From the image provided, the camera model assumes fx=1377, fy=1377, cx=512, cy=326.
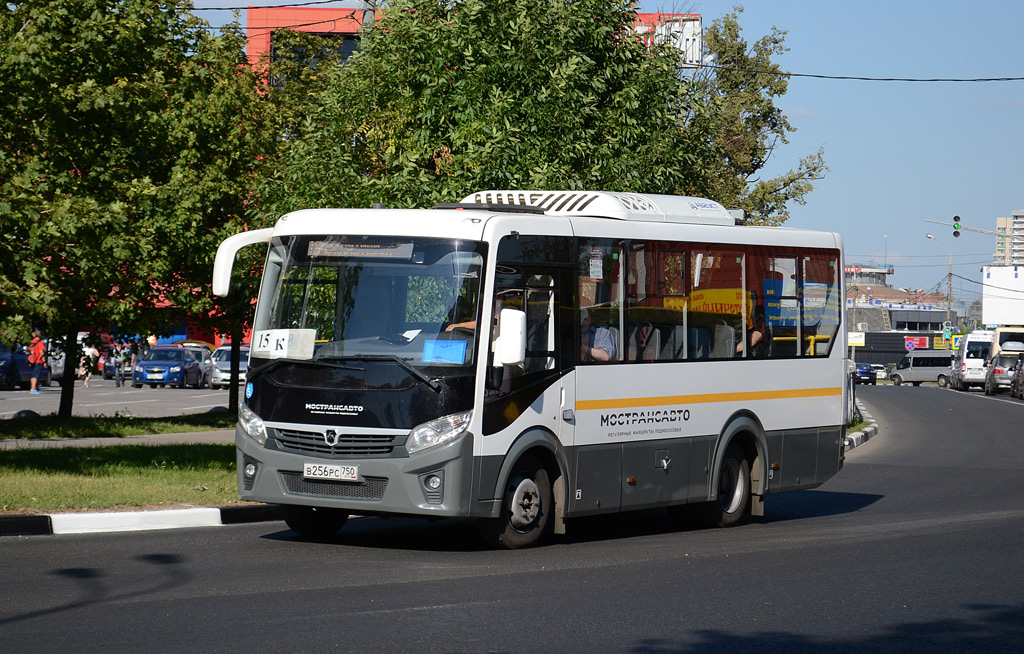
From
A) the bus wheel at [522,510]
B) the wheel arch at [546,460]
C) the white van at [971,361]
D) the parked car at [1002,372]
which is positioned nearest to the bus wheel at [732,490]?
the wheel arch at [546,460]

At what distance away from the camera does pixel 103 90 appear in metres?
15.6

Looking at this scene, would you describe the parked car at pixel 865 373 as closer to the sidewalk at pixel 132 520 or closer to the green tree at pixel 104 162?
the green tree at pixel 104 162

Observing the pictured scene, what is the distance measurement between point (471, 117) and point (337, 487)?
27.2 feet

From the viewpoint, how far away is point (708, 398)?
12.7m

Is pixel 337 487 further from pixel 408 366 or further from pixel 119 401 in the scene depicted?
pixel 119 401

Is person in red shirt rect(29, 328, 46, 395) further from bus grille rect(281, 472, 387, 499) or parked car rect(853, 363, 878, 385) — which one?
parked car rect(853, 363, 878, 385)

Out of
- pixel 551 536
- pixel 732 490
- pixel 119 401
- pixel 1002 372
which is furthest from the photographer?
pixel 1002 372

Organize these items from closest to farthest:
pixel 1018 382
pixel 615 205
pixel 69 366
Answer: pixel 615 205 < pixel 69 366 < pixel 1018 382

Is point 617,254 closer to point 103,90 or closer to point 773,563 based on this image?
point 773,563

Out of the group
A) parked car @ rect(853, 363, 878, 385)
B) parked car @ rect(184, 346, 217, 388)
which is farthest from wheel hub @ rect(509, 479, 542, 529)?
parked car @ rect(853, 363, 878, 385)

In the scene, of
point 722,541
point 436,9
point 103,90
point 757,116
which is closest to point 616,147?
point 436,9

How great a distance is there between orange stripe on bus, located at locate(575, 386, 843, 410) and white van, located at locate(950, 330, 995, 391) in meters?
58.9

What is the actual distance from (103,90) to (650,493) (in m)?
8.01

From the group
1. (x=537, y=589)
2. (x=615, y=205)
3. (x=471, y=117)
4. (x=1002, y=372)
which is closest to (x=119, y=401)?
(x=471, y=117)
